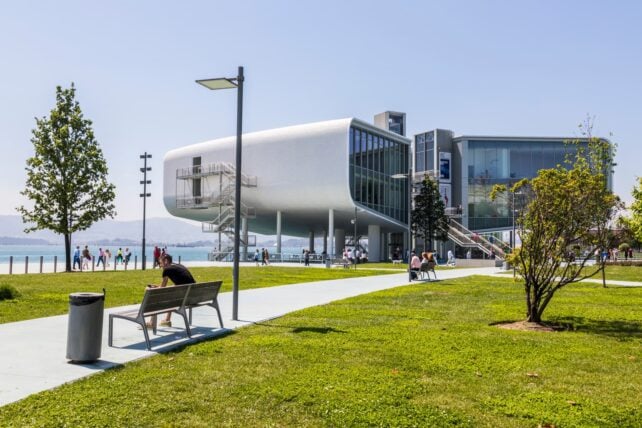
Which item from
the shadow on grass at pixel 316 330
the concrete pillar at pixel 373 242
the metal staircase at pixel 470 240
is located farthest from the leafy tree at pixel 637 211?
the concrete pillar at pixel 373 242

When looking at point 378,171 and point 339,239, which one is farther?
point 339,239

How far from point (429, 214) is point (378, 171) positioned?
6.61 metres

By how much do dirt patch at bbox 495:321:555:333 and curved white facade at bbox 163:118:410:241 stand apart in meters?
41.3

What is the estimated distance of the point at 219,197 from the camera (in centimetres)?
6094

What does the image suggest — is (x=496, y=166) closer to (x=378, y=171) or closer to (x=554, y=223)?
(x=378, y=171)

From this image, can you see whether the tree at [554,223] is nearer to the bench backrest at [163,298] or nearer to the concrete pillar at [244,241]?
the bench backrest at [163,298]

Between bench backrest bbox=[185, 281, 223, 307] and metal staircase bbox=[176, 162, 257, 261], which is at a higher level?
metal staircase bbox=[176, 162, 257, 261]

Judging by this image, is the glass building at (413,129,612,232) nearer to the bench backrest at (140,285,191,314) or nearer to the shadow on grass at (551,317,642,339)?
the shadow on grass at (551,317,642,339)

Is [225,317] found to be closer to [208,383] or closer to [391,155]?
[208,383]

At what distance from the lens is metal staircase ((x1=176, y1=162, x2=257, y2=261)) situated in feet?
195

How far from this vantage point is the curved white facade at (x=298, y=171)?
53656mm

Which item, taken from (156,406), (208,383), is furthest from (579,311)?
(156,406)

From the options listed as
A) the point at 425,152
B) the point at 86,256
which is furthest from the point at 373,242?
the point at 86,256

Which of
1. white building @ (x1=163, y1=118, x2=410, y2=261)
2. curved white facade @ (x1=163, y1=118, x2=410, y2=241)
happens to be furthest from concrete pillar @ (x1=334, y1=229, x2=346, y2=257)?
curved white facade @ (x1=163, y1=118, x2=410, y2=241)
